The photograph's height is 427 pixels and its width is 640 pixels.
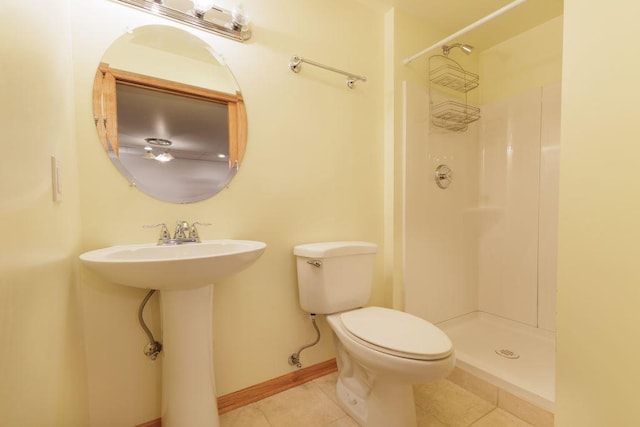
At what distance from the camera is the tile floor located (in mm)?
1248

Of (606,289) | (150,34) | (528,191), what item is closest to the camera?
(606,289)

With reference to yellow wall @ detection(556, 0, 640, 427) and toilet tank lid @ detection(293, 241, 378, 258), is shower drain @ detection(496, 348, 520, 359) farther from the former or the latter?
toilet tank lid @ detection(293, 241, 378, 258)

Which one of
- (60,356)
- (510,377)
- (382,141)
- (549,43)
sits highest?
(549,43)

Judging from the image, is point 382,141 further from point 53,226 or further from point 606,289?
point 53,226

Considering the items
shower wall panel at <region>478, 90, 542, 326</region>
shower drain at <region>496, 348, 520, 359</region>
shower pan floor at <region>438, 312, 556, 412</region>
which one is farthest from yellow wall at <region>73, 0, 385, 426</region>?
shower wall panel at <region>478, 90, 542, 326</region>

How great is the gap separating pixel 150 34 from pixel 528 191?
2.35 metres

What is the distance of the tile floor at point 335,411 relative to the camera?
1.25m

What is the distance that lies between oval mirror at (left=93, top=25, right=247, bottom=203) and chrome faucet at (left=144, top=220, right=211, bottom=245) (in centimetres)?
11

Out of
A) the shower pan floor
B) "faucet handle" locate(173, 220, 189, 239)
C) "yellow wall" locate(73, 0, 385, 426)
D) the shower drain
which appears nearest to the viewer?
"yellow wall" locate(73, 0, 385, 426)

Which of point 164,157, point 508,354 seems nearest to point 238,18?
point 164,157

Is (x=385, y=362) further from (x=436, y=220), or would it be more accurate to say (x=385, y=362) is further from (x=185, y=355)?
(x=436, y=220)

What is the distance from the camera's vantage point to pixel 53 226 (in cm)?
75

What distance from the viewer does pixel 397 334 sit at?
42.9 inches

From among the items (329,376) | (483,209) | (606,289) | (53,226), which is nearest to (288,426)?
(329,376)
